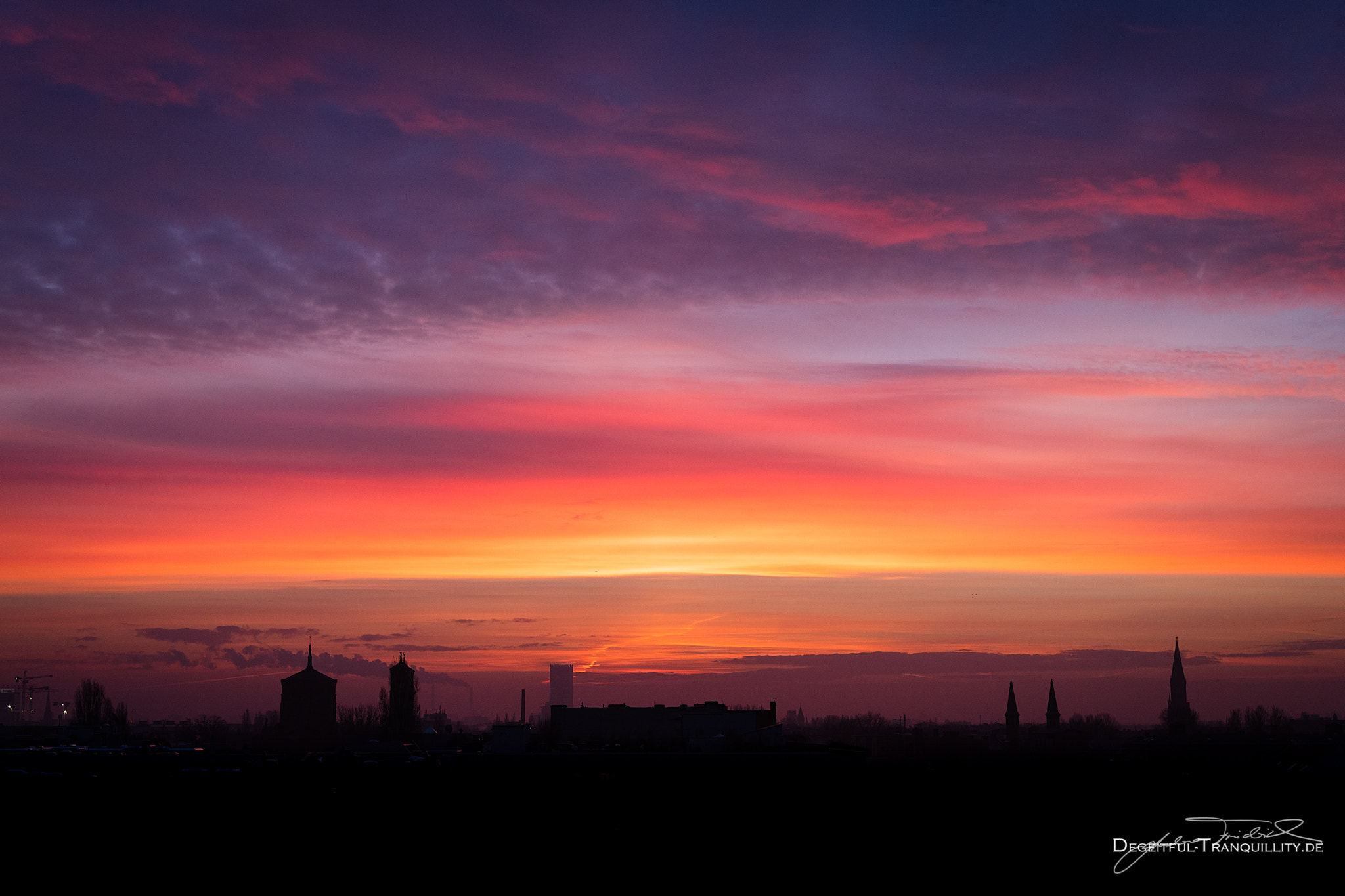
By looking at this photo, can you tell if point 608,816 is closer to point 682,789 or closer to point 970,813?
point 682,789

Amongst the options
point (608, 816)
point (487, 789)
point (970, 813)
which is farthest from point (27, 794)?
point (970, 813)

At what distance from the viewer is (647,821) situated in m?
64.3

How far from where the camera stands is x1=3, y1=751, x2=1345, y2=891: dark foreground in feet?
149

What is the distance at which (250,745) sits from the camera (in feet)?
614

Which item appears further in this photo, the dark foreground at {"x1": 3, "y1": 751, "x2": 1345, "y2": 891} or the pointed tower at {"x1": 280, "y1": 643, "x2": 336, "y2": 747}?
the pointed tower at {"x1": 280, "y1": 643, "x2": 336, "y2": 747}
